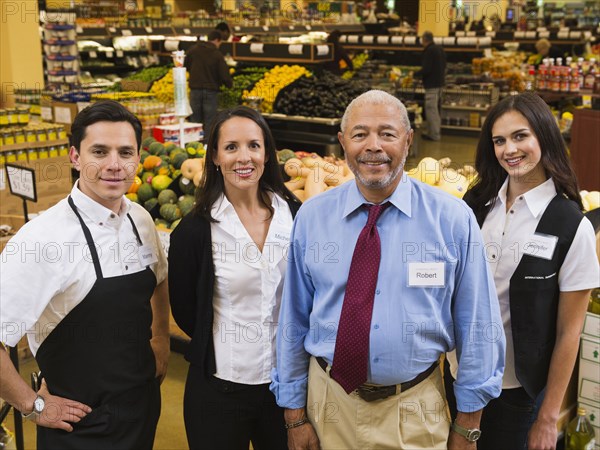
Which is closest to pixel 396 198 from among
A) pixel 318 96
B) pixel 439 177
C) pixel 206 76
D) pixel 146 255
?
pixel 146 255

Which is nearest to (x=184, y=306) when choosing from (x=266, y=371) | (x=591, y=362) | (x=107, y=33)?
(x=266, y=371)

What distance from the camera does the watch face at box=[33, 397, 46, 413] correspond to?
1.99 meters

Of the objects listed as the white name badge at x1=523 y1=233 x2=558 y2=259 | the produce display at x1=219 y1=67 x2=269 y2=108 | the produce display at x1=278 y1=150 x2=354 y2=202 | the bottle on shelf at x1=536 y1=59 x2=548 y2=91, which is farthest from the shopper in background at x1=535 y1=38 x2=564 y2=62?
the white name badge at x1=523 y1=233 x2=558 y2=259

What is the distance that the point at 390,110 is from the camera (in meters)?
1.88

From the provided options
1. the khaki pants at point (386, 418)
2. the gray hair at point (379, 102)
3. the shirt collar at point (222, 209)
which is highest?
the gray hair at point (379, 102)

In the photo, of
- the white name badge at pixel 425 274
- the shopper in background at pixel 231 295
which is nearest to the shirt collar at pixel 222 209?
the shopper in background at pixel 231 295

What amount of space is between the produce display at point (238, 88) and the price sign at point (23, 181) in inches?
237

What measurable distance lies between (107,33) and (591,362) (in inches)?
415

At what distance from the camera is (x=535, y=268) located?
2148 millimetres

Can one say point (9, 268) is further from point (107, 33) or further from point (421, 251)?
point (107, 33)

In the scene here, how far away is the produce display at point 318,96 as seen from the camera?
7734 millimetres

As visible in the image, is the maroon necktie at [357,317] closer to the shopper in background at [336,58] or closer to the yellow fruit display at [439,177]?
the yellow fruit display at [439,177]

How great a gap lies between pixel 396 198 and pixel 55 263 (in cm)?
94

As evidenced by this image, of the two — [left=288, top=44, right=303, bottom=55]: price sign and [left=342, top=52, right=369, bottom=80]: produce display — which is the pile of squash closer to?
[left=288, top=44, right=303, bottom=55]: price sign
